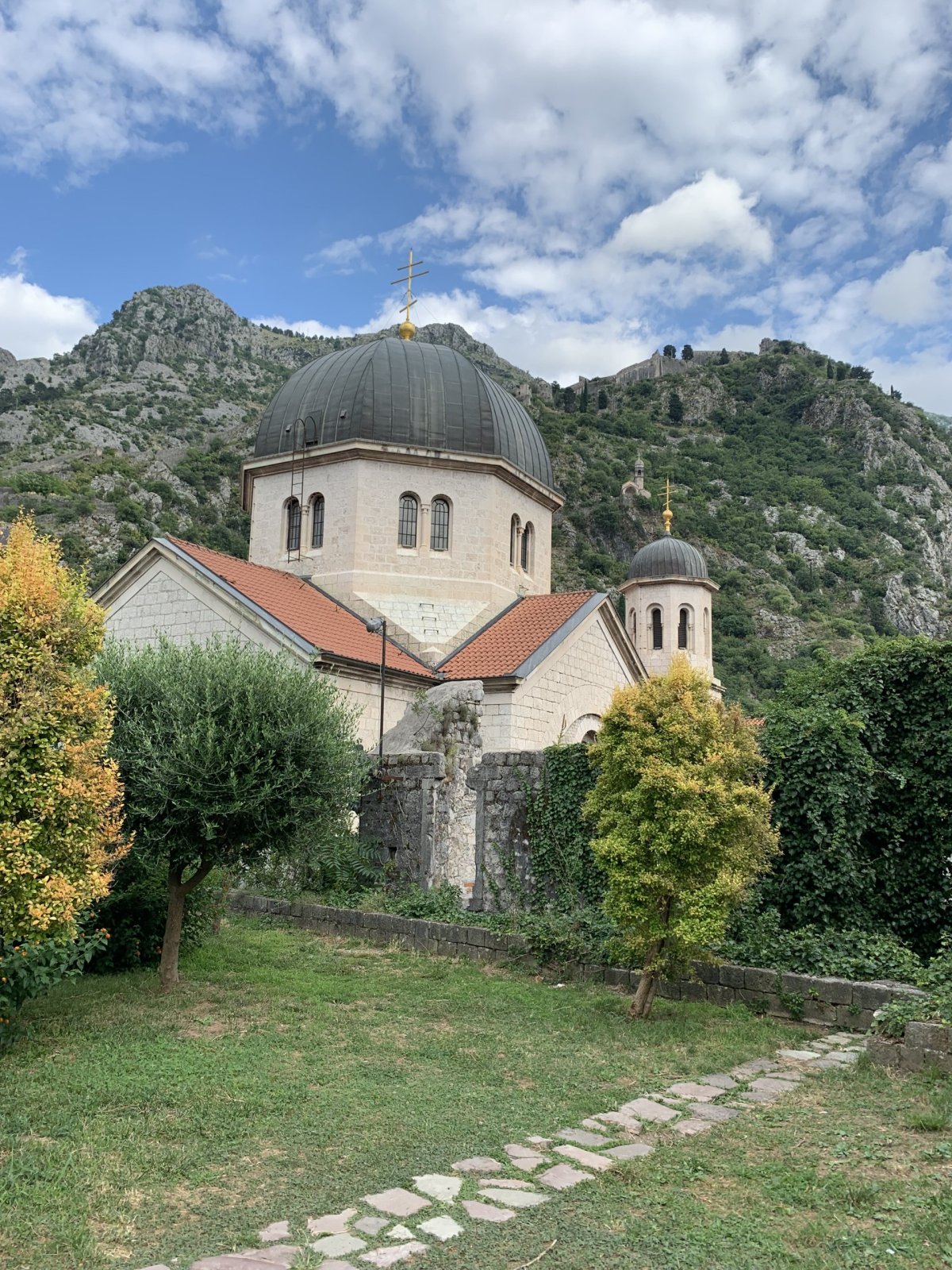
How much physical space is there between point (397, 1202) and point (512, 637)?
16.4 metres

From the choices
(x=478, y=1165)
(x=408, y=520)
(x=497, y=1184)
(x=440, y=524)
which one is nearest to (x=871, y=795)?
(x=478, y=1165)

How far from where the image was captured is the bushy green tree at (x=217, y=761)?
8.91 m

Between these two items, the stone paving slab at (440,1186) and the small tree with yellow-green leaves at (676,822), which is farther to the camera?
the small tree with yellow-green leaves at (676,822)

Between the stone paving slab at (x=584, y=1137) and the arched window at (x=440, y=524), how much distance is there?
17626 mm

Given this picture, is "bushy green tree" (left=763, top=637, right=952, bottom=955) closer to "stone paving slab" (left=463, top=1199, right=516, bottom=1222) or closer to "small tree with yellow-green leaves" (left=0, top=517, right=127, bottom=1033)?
"stone paving slab" (left=463, top=1199, right=516, bottom=1222)

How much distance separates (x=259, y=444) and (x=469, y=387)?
5.57m

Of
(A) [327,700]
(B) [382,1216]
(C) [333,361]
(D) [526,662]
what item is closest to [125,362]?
(C) [333,361]

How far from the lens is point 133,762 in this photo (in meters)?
9.00

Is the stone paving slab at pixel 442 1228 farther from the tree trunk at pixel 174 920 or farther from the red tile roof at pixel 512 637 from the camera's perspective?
the red tile roof at pixel 512 637

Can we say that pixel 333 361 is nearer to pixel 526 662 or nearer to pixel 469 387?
pixel 469 387

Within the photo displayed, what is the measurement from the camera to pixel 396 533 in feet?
72.7

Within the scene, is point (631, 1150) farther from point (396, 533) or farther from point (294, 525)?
point (294, 525)

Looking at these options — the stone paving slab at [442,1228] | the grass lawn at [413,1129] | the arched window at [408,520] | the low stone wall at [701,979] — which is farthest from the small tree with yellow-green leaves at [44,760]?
the arched window at [408,520]

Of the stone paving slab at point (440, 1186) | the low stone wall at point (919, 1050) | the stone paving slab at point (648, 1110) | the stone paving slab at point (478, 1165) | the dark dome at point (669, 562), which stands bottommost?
the stone paving slab at point (648, 1110)
